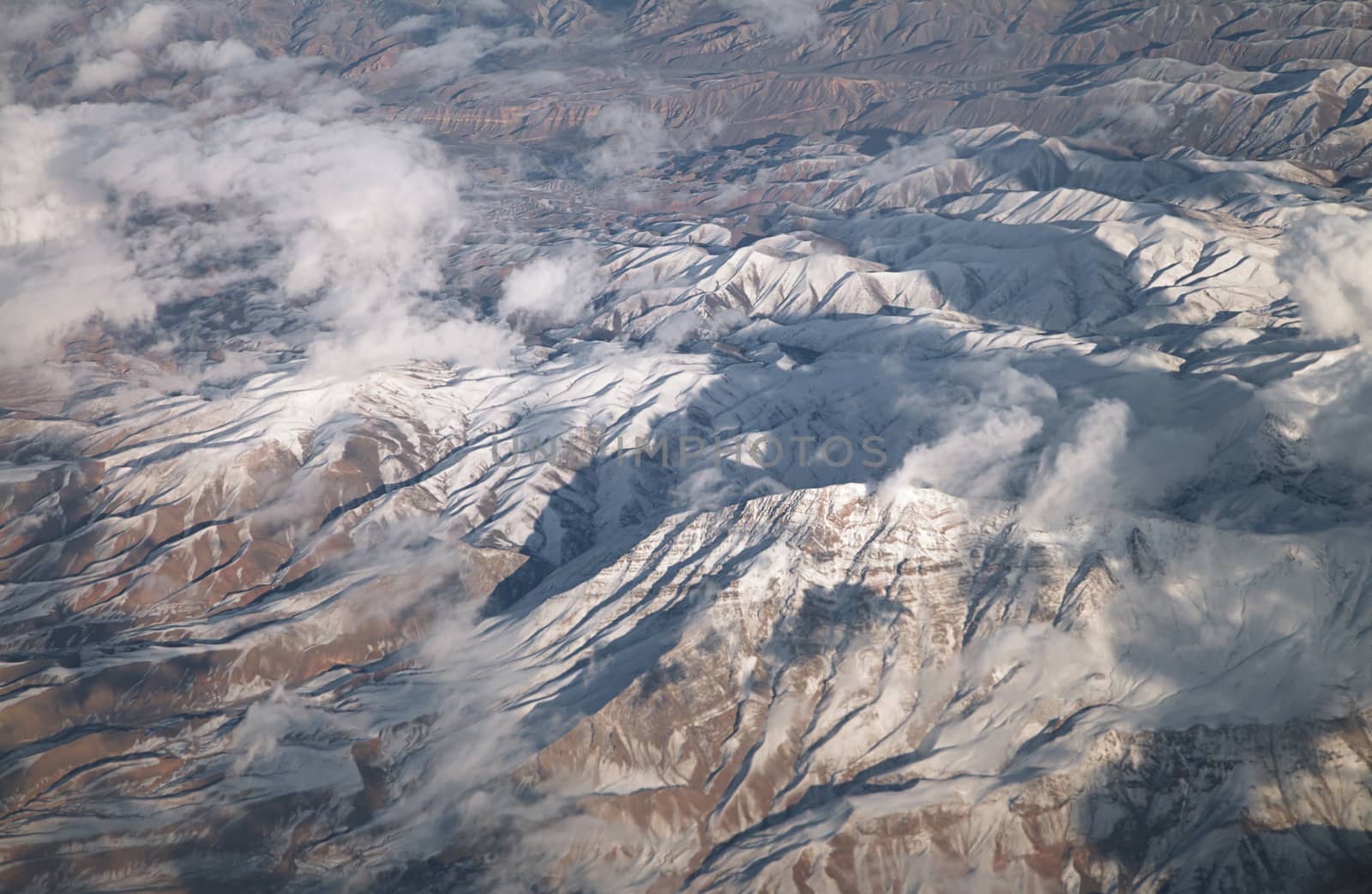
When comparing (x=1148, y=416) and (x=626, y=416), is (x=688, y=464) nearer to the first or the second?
(x=626, y=416)

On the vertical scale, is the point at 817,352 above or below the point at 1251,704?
below

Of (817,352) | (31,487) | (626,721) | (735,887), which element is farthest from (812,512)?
(31,487)

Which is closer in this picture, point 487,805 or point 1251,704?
point 1251,704

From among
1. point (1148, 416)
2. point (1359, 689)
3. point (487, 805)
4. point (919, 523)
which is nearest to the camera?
point (1359, 689)

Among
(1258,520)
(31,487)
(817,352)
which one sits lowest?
(817,352)

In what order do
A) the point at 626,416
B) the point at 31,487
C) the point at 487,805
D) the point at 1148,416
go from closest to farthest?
the point at 487,805, the point at 1148,416, the point at 31,487, the point at 626,416

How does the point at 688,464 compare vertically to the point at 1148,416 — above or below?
below

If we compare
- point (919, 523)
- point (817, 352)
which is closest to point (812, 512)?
point (919, 523)

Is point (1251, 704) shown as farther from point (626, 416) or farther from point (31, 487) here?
point (31, 487)

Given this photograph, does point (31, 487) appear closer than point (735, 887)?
No

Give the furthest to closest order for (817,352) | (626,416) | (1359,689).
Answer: (817,352) < (626,416) < (1359,689)
